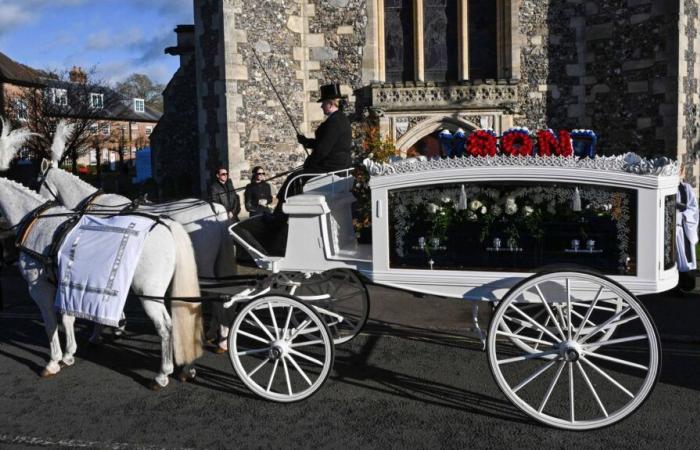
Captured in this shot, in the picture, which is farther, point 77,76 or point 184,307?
point 77,76

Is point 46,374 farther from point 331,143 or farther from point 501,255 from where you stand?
point 501,255

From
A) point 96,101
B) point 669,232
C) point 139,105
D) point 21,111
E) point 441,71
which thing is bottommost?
point 669,232

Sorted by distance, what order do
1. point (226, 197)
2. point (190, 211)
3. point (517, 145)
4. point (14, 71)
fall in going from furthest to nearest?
1. point (14, 71)
2. point (226, 197)
3. point (190, 211)
4. point (517, 145)

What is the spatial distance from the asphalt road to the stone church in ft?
24.0

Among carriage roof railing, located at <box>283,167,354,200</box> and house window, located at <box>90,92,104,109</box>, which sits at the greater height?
house window, located at <box>90,92,104,109</box>

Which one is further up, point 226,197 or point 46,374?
point 226,197

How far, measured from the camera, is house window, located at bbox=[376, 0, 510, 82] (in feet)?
46.8

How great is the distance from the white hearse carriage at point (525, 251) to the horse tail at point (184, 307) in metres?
0.50

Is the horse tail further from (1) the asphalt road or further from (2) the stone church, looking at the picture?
(2) the stone church

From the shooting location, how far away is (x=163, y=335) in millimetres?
5703

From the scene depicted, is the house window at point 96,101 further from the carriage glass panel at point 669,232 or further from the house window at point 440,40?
the carriage glass panel at point 669,232

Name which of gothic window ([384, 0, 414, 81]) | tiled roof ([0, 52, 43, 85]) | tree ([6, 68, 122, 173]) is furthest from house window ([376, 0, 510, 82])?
tiled roof ([0, 52, 43, 85])

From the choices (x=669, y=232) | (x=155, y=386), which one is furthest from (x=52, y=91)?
(x=669, y=232)

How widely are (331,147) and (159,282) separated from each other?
2.01 metres
